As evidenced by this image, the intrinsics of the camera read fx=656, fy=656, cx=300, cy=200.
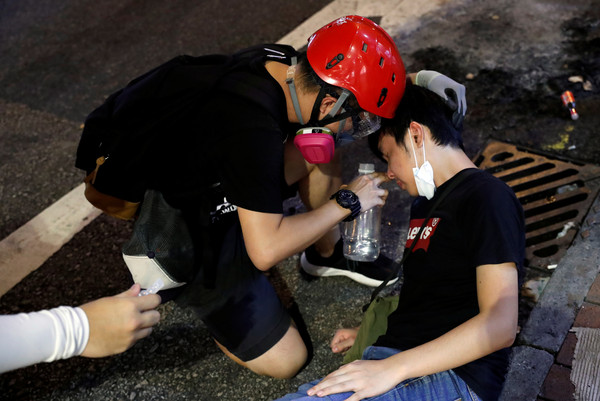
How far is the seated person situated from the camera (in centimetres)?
241

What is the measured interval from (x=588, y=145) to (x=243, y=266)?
2534 millimetres

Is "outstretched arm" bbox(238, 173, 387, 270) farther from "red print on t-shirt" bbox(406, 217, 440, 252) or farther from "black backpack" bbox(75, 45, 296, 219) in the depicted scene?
"black backpack" bbox(75, 45, 296, 219)

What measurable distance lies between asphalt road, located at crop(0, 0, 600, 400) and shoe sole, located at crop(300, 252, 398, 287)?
6 cm

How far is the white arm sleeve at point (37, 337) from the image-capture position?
6.63 feet

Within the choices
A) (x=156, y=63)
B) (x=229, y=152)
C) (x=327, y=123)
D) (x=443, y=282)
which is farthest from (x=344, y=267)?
(x=156, y=63)

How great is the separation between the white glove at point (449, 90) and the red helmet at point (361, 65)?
20 cm

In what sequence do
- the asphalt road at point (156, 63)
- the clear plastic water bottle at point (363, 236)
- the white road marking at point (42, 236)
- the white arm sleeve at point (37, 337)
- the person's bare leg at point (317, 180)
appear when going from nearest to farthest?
1. the white arm sleeve at point (37, 337)
2. the asphalt road at point (156, 63)
3. the person's bare leg at point (317, 180)
4. the clear plastic water bottle at point (363, 236)
5. the white road marking at point (42, 236)

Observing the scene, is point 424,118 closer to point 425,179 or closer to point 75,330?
point 425,179

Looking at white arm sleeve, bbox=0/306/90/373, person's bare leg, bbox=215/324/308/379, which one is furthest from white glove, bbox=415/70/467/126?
white arm sleeve, bbox=0/306/90/373

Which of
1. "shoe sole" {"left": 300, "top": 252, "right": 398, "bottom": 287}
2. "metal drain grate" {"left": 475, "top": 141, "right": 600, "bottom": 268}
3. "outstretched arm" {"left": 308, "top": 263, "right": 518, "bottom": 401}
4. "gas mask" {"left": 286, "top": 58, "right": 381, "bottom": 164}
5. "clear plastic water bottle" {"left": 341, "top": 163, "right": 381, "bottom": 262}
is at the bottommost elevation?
"metal drain grate" {"left": 475, "top": 141, "right": 600, "bottom": 268}

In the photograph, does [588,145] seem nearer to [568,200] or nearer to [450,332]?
[568,200]

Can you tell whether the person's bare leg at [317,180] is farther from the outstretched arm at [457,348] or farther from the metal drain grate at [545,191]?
the outstretched arm at [457,348]

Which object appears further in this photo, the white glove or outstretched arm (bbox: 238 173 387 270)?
the white glove

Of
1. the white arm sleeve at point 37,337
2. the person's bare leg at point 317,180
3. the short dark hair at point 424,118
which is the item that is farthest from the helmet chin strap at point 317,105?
the white arm sleeve at point 37,337
